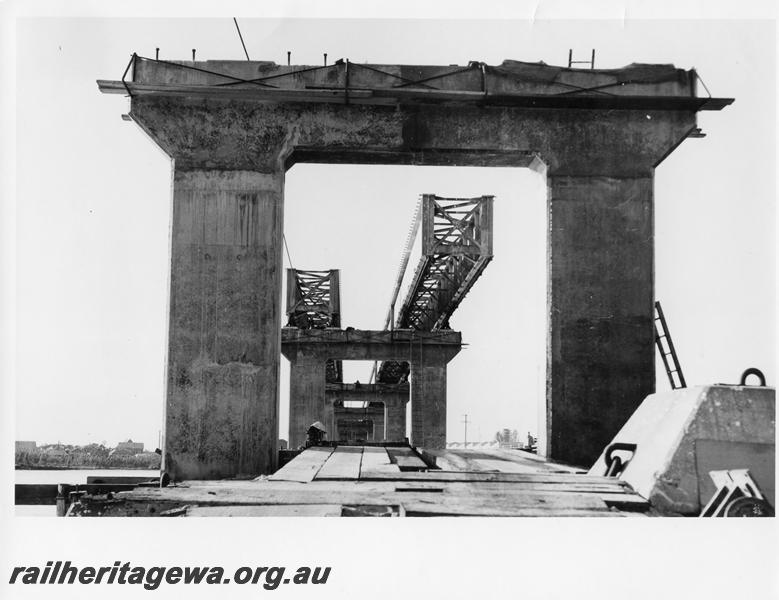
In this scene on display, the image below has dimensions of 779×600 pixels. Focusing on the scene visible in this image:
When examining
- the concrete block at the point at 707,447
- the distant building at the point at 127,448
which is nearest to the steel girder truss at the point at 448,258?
the concrete block at the point at 707,447

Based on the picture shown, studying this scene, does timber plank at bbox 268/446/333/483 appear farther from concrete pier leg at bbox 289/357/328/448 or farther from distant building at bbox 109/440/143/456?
distant building at bbox 109/440/143/456

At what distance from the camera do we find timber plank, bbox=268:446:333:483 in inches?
282

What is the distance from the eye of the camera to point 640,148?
1075 cm

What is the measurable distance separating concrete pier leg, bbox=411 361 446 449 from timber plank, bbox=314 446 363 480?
1864 cm

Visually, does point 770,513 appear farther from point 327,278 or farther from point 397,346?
point 327,278

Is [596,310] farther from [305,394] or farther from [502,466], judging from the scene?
[305,394]

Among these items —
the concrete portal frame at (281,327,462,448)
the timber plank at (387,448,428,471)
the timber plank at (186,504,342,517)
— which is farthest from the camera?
the concrete portal frame at (281,327,462,448)

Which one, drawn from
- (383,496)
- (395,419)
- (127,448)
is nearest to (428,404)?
(395,419)

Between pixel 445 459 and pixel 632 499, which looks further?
pixel 445 459

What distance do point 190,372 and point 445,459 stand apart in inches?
120

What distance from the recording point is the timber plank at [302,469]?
23.5ft

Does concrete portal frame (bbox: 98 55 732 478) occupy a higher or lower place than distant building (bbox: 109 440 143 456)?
higher

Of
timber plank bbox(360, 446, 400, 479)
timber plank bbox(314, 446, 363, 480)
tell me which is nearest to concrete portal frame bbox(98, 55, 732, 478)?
timber plank bbox(314, 446, 363, 480)
